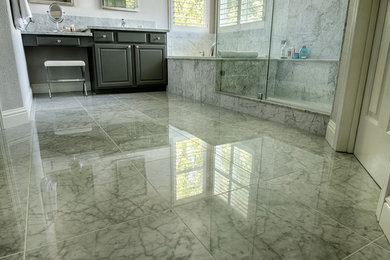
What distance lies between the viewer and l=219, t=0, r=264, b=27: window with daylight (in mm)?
3219

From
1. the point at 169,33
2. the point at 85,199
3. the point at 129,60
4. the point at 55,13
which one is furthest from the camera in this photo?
the point at 169,33

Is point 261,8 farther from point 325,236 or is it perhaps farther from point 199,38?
point 325,236

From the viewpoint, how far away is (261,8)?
3.15 meters

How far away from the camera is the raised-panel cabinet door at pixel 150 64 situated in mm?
3922

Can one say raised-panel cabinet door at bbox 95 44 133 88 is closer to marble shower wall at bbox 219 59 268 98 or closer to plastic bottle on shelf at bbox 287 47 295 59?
marble shower wall at bbox 219 59 268 98

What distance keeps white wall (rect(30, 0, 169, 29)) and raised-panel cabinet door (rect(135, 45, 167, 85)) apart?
2.49ft

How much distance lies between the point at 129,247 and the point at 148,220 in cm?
14

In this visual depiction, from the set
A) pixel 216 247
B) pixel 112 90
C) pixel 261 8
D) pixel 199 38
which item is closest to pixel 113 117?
pixel 112 90

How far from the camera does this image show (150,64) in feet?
13.2

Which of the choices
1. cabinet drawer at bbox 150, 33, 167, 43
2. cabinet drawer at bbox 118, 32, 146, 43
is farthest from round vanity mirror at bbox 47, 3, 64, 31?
cabinet drawer at bbox 150, 33, 167, 43

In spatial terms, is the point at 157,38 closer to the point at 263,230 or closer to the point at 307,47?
the point at 307,47

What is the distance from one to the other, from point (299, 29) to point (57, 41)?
2981 mm

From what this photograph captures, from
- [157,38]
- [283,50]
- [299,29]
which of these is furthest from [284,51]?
[157,38]

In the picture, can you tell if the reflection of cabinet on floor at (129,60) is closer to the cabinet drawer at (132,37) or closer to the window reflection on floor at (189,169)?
the cabinet drawer at (132,37)
